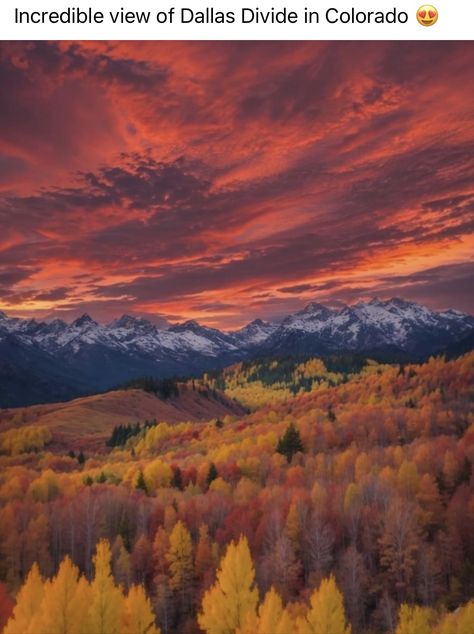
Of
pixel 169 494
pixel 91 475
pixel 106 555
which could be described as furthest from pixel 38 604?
pixel 91 475

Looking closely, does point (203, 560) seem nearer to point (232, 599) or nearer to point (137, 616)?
point (232, 599)

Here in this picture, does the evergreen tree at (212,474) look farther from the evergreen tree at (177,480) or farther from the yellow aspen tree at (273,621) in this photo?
the yellow aspen tree at (273,621)

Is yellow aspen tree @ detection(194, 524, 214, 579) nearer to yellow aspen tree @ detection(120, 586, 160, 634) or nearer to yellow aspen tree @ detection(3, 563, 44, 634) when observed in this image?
yellow aspen tree @ detection(120, 586, 160, 634)

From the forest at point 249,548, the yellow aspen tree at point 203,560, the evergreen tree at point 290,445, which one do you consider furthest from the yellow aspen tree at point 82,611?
the evergreen tree at point 290,445

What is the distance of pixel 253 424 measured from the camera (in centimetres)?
19912

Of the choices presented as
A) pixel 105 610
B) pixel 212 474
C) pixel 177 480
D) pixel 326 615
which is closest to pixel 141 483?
pixel 177 480

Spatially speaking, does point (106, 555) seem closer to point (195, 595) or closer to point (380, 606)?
point (195, 595)

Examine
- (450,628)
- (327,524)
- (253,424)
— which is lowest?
(253,424)

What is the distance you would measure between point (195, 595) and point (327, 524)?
22.4 meters
